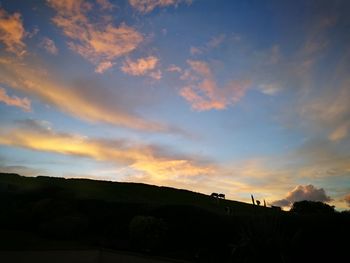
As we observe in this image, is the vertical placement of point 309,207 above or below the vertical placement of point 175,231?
above

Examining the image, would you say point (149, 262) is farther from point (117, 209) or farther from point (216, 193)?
point (216, 193)

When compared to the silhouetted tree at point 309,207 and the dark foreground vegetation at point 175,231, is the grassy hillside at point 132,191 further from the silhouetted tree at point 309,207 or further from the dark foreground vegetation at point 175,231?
the dark foreground vegetation at point 175,231

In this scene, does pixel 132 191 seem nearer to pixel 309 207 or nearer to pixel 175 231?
pixel 175 231

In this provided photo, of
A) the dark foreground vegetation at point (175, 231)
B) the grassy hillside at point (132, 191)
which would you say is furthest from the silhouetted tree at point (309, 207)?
the dark foreground vegetation at point (175, 231)

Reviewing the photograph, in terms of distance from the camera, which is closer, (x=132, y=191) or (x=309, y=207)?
(x=309, y=207)

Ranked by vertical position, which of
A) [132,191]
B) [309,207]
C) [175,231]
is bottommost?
[175,231]

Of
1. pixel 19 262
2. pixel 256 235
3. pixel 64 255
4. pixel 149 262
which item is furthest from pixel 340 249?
pixel 19 262

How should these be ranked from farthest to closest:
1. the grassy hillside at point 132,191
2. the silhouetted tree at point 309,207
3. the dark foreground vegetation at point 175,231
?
the grassy hillside at point 132,191 < the silhouetted tree at point 309,207 < the dark foreground vegetation at point 175,231

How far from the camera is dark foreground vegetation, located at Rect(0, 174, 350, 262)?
19.1 m

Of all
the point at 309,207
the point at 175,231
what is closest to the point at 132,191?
the point at 175,231

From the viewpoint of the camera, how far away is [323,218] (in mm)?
22219

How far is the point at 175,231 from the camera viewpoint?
22703 millimetres

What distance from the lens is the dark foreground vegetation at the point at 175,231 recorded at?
1906 centimetres

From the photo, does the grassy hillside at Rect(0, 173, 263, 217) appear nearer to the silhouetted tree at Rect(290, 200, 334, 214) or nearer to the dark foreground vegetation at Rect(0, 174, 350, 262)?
the silhouetted tree at Rect(290, 200, 334, 214)
